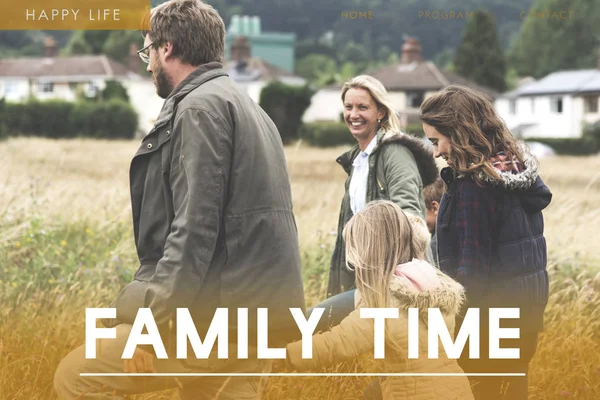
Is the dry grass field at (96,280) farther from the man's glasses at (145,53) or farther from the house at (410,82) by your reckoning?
the house at (410,82)

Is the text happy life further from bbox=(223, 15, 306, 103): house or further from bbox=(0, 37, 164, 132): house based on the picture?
bbox=(223, 15, 306, 103): house

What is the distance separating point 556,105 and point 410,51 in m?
7.80

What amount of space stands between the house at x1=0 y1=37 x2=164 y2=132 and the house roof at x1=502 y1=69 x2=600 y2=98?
66.0 feet

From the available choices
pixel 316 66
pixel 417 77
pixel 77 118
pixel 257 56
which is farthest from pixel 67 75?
pixel 417 77

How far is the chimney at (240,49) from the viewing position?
5284 cm

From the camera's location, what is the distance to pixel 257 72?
176 ft

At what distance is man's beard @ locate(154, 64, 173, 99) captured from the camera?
2.85 meters

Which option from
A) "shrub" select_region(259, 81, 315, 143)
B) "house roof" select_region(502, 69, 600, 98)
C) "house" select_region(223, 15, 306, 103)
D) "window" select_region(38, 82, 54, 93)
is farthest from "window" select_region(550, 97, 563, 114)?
"window" select_region(38, 82, 54, 93)

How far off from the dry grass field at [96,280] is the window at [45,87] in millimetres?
40327

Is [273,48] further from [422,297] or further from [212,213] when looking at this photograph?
[212,213]

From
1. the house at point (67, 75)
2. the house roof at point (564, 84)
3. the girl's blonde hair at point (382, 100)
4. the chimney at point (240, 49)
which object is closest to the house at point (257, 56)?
the chimney at point (240, 49)

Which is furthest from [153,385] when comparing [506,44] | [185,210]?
[506,44]

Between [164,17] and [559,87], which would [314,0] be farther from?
[164,17]

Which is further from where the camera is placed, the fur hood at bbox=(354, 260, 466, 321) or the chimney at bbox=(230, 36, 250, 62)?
the chimney at bbox=(230, 36, 250, 62)
